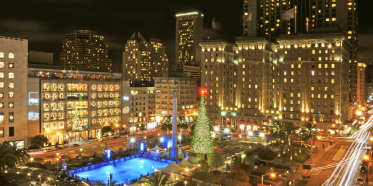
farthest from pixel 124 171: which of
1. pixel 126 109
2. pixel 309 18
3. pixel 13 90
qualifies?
pixel 309 18

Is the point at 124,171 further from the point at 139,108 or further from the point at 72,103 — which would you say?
the point at 139,108

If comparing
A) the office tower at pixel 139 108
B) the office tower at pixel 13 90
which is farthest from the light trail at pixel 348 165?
the office tower at pixel 13 90

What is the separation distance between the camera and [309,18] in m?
133

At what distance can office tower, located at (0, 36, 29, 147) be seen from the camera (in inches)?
2744

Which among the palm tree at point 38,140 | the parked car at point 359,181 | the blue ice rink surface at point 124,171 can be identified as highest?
the palm tree at point 38,140

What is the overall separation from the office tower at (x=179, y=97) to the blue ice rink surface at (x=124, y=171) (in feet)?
180

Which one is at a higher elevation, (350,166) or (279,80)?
(279,80)

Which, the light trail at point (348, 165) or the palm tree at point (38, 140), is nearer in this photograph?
the light trail at point (348, 165)

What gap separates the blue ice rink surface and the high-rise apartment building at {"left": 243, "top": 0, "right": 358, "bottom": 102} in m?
83.5

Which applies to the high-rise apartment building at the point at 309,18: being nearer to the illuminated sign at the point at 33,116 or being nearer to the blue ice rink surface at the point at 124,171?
the blue ice rink surface at the point at 124,171

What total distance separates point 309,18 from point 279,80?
50.6 m

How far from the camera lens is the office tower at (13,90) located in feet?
229

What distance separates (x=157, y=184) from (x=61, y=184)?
1565 centimetres

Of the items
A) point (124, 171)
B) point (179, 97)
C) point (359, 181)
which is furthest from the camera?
point (179, 97)
